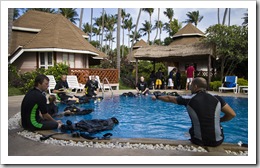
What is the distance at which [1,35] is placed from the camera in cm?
404

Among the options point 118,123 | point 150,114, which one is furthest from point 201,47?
point 118,123

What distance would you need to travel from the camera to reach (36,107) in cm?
452

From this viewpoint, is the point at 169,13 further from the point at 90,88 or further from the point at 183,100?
the point at 183,100

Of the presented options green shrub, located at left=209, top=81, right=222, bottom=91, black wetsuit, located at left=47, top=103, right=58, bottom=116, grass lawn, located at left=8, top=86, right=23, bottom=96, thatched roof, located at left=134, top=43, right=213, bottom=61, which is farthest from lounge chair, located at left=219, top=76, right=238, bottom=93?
grass lawn, located at left=8, top=86, right=23, bottom=96

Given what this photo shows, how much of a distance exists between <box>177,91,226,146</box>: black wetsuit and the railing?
40.4 feet

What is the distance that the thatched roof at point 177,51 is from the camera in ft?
56.5

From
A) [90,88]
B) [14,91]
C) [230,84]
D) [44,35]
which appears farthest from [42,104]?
[44,35]

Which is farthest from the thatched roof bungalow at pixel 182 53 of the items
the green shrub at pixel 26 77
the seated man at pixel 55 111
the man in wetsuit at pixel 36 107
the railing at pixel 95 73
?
the man in wetsuit at pixel 36 107

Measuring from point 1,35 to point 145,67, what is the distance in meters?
21.4

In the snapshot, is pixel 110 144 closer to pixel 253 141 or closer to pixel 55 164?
pixel 55 164

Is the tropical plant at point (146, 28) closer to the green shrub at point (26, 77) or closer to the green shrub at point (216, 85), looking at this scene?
the green shrub at point (216, 85)

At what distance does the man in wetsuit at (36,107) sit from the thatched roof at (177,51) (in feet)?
47.3

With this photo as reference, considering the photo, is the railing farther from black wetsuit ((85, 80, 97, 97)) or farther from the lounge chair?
the lounge chair

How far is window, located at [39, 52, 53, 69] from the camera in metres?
17.7
